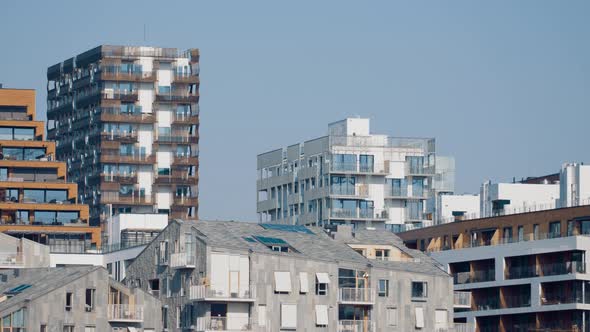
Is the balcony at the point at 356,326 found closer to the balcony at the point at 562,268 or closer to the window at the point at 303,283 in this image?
the window at the point at 303,283

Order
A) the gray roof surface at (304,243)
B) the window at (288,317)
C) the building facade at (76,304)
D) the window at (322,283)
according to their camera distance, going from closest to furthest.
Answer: the building facade at (76,304), the window at (288,317), the gray roof surface at (304,243), the window at (322,283)

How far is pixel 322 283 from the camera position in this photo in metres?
158

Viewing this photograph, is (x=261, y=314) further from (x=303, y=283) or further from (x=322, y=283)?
(x=322, y=283)

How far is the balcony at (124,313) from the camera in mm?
148500

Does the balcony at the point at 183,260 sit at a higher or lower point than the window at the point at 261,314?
higher

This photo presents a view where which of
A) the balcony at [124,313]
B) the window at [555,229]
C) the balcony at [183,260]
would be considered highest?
the window at [555,229]

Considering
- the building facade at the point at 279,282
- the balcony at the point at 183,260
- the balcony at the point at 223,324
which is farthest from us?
the balcony at the point at 183,260

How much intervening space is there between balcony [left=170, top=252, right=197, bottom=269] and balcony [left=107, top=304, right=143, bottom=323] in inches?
211

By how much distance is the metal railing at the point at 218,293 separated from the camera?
152 meters

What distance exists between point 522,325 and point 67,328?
50.5 metres

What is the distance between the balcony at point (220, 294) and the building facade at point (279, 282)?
0.08 meters

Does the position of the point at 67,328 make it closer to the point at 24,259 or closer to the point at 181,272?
the point at 181,272

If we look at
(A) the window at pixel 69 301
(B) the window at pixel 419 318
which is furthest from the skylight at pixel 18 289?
(B) the window at pixel 419 318

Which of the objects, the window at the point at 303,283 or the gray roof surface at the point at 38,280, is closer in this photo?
the gray roof surface at the point at 38,280
